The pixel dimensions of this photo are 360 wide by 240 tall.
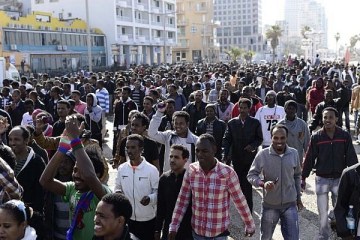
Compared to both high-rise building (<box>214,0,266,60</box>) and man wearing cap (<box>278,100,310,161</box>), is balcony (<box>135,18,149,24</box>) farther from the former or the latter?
high-rise building (<box>214,0,266,60</box>)

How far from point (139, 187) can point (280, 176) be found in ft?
5.03

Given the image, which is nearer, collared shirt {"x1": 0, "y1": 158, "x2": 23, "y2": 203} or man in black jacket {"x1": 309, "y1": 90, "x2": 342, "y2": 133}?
collared shirt {"x1": 0, "y1": 158, "x2": 23, "y2": 203}

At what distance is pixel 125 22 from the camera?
2167 inches

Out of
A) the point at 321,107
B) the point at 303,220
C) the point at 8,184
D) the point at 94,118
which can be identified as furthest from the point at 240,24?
the point at 8,184

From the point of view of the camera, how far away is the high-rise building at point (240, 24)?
487 feet

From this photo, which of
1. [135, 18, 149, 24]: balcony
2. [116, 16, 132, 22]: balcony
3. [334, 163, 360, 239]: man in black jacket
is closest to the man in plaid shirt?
[334, 163, 360, 239]: man in black jacket

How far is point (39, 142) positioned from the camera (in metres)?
6.14

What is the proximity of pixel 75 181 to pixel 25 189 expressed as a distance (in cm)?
96

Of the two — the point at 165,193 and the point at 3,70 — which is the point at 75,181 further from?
the point at 3,70

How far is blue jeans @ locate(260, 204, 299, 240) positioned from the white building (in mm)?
44697

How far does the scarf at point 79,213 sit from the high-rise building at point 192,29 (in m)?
77.1

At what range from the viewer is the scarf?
10.9 feet

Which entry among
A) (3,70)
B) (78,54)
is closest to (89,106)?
(3,70)

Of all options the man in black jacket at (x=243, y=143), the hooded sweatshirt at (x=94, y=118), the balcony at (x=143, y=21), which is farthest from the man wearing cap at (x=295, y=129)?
the balcony at (x=143, y=21)
